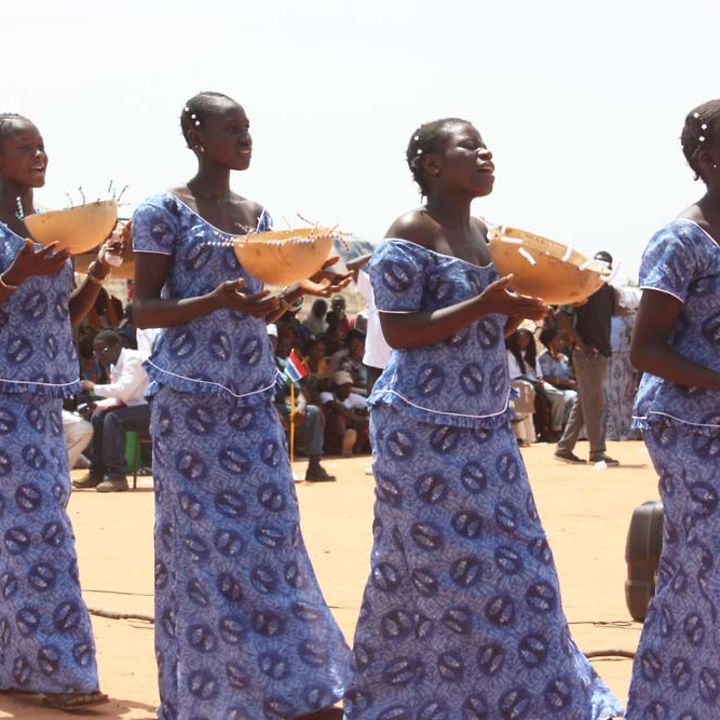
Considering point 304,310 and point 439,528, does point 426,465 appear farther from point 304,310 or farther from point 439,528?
point 304,310

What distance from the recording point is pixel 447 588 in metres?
5.09

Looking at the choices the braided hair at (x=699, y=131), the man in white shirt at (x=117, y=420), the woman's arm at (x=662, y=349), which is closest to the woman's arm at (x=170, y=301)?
the woman's arm at (x=662, y=349)

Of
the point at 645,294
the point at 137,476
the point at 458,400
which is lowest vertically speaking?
the point at 137,476

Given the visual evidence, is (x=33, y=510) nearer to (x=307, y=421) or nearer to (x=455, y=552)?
(x=455, y=552)

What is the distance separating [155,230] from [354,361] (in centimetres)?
1279

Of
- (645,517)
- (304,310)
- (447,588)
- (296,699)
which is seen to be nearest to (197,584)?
(296,699)

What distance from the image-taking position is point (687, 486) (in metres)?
4.82

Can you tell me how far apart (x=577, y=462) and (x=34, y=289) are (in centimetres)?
1095

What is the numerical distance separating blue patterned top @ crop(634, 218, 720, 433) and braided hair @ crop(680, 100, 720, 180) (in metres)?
0.21

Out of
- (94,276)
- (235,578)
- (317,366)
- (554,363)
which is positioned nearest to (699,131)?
(235,578)

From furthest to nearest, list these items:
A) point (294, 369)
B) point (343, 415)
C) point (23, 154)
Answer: point (343, 415) < point (294, 369) < point (23, 154)

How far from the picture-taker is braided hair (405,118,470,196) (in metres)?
5.27

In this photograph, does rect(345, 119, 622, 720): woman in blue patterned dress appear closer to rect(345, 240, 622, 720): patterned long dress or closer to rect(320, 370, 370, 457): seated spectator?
rect(345, 240, 622, 720): patterned long dress

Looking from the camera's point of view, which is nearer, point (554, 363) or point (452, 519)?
point (452, 519)
